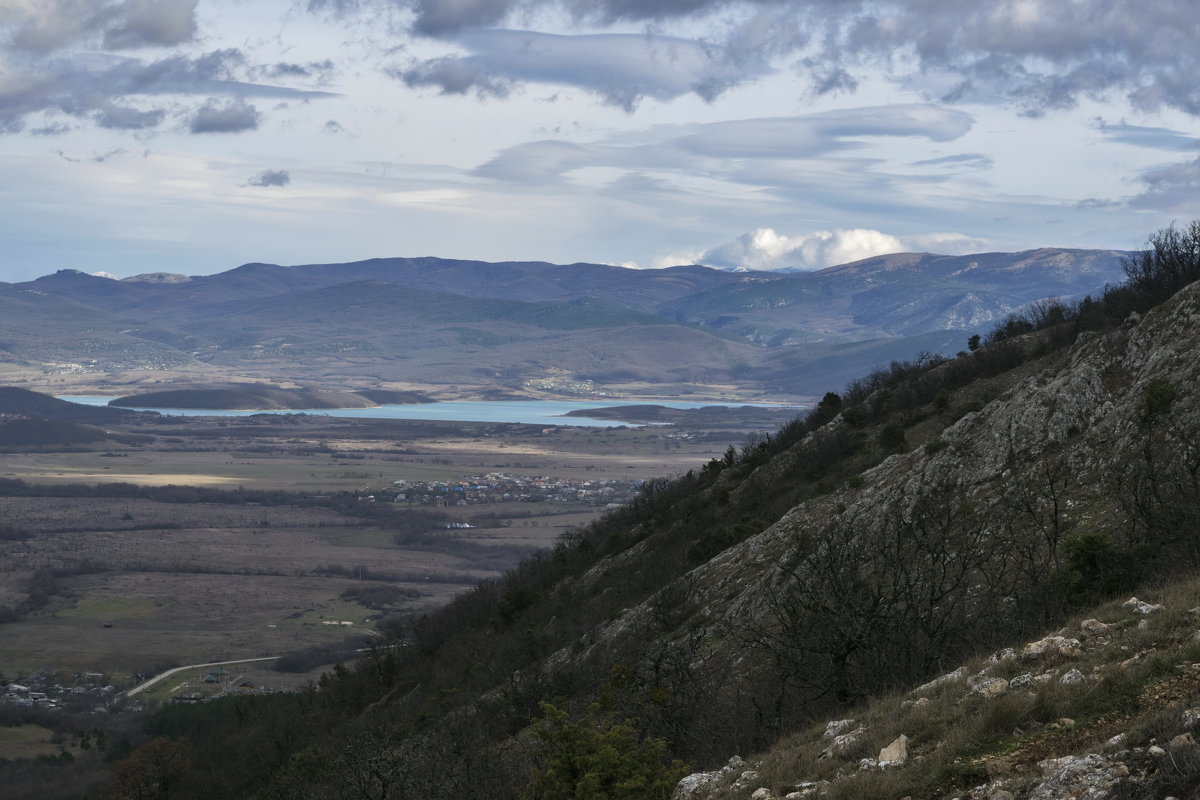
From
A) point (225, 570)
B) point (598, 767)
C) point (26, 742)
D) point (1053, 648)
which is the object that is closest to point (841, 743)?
point (1053, 648)

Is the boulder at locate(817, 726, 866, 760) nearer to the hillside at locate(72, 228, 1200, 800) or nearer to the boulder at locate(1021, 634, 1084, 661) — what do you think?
the hillside at locate(72, 228, 1200, 800)

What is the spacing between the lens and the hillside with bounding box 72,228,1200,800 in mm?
13516

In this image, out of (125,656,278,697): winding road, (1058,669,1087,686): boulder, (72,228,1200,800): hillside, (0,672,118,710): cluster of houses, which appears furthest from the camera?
(125,656,278,697): winding road

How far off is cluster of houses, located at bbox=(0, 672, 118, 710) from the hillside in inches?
1425

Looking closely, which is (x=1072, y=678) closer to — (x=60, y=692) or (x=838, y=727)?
(x=838, y=727)

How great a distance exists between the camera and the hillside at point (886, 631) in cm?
1352

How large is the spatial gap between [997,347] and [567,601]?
2333cm

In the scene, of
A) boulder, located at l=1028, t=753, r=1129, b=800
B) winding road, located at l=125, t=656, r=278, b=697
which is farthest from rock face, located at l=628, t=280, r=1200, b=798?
winding road, located at l=125, t=656, r=278, b=697

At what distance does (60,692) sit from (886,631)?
85601 mm

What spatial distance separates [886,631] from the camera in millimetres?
22562

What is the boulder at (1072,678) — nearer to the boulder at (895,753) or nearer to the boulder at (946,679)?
the boulder at (895,753)

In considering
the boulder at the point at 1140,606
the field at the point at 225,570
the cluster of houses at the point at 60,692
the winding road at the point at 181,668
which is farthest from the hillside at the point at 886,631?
the field at the point at 225,570

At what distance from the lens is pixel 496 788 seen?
2475cm

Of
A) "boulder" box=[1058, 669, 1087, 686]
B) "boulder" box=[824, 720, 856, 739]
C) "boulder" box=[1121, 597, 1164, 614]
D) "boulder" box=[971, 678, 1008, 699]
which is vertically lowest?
"boulder" box=[824, 720, 856, 739]
